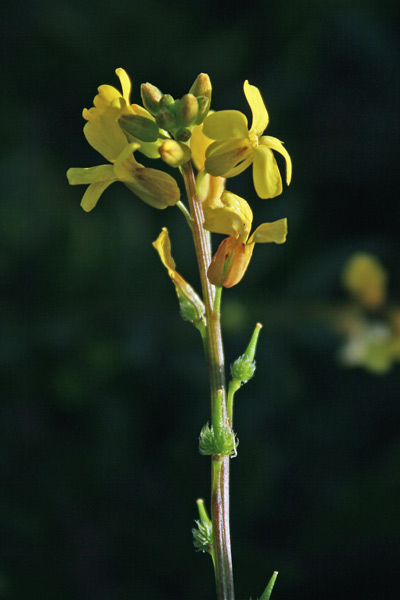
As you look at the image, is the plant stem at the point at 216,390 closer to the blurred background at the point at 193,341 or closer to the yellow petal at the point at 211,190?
the yellow petal at the point at 211,190

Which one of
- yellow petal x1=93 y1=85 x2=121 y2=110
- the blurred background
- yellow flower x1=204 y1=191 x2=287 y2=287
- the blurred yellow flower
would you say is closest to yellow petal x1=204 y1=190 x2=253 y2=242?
yellow flower x1=204 y1=191 x2=287 y2=287

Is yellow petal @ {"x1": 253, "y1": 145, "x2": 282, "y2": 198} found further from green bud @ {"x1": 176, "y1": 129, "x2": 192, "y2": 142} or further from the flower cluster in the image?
green bud @ {"x1": 176, "y1": 129, "x2": 192, "y2": 142}

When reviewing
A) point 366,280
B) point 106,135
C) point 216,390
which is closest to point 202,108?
point 106,135

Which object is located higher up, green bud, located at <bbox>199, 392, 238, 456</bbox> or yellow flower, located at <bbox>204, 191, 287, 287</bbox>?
yellow flower, located at <bbox>204, 191, 287, 287</bbox>

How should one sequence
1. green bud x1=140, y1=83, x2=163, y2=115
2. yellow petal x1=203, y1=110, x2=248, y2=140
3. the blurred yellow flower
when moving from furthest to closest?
the blurred yellow flower
green bud x1=140, y1=83, x2=163, y2=115
yellow petal x1=203, y1=110, x2=248, y2=140

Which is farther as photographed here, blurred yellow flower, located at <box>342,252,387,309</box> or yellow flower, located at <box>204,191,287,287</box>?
blurred yellow flower, located at <box>342,252,387,309</box>

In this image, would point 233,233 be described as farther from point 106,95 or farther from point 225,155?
point 106,95

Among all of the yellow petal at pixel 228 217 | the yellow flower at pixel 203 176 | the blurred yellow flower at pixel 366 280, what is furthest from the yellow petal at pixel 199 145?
the blurred yellow flower at pixel 366 280

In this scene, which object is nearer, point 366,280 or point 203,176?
point 203,176
